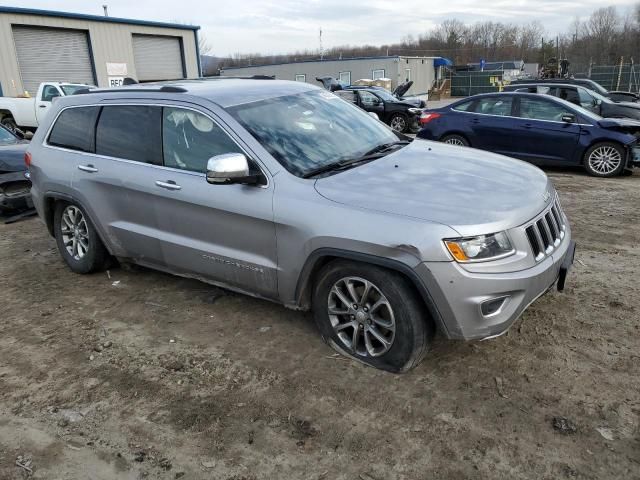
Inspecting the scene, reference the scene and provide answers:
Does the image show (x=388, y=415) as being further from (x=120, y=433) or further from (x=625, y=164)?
(x=625, y=164)

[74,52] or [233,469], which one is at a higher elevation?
[74,52]

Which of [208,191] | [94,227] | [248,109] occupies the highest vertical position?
[248,109]

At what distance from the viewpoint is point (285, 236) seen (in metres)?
3.35

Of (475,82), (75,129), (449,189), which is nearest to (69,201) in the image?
(75,129)

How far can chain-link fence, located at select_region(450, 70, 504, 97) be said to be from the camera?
4056 cm

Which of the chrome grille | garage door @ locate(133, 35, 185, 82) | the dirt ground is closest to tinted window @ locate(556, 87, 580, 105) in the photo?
the dirt ground

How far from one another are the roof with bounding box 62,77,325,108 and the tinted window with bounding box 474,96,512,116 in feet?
20.8

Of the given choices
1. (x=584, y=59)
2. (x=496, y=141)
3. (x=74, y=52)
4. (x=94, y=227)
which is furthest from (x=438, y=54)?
(x=94, y=227)

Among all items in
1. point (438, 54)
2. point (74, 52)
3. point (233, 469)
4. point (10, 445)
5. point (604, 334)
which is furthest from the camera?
point (438, 54)

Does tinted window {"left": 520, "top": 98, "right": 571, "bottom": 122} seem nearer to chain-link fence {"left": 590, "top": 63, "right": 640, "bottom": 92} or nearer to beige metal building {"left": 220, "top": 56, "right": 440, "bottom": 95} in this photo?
chain-link fence {"left": 590, "top": 63, "right": 640, "bottom": 92}

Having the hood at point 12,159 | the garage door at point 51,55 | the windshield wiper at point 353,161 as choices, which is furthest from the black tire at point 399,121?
the garage door at point 51,55

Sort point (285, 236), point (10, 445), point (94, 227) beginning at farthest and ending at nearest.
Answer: point (94, 227), point (285, 236), point (10, 445)

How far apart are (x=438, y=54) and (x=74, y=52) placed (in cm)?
6068

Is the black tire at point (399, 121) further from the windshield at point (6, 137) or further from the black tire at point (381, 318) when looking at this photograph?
the black tire at point (381, 318)
